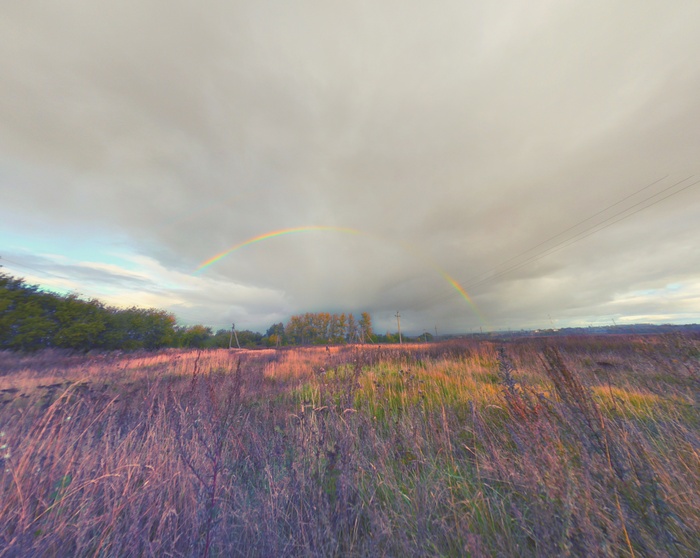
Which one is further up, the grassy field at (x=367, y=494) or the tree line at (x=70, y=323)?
the tree line at (x=70, y=323)

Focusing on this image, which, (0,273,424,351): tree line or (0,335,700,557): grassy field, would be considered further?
(0,273,424,351): tree line

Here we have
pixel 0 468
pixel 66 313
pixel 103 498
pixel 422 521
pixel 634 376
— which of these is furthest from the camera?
pixel 66 313

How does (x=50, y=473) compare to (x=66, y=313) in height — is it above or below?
below

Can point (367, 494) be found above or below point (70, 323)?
below

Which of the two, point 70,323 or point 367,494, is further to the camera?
point 70,323

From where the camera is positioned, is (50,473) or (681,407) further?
(681,407)

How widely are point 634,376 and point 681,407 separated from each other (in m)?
3.60

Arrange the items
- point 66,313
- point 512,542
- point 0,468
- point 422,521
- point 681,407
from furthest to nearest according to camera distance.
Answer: point 66,313 → point 681,407 → point 0,468 → point 422,521 → point 512,542

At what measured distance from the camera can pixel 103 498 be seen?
219 centimetres

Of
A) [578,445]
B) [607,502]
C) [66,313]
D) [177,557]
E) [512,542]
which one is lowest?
[177,557]

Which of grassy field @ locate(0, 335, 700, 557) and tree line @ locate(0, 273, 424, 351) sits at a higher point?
tree line @ locate(0, 273, 424, 351)

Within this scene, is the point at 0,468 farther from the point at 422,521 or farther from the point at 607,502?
the point at 607,502

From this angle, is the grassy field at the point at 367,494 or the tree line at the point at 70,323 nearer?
the grassy field at the point at 367,494

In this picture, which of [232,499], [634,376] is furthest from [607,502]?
[634,376]
